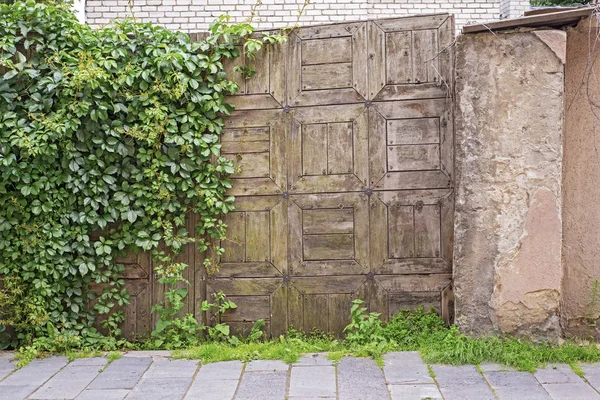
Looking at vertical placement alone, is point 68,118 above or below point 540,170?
above

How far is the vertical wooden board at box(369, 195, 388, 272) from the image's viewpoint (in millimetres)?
4918

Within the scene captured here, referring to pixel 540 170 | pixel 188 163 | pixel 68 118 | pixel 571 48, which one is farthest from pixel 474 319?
pixel 68 118

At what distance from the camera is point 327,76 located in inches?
195

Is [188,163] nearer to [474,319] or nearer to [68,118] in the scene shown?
[68,118]

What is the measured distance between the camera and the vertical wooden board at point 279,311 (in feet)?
16.4

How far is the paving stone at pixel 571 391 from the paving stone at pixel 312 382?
4.16ft

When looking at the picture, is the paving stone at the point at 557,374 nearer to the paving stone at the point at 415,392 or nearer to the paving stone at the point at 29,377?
the paving stone at the point at 415,392

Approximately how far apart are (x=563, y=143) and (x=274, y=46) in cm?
229

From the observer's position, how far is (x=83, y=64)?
4750mm

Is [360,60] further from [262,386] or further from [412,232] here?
[262,386]

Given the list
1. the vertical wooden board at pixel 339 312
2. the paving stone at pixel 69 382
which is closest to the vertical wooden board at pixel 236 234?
the vertical wooden board at pixel 339 312

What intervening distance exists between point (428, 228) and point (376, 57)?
1.37 meters

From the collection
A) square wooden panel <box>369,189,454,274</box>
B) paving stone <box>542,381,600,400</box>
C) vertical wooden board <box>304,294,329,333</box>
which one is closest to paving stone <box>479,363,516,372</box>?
paving stone <box>542,381,600,400</box>

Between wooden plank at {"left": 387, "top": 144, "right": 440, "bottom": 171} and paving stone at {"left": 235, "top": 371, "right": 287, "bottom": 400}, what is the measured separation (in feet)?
5.86
